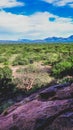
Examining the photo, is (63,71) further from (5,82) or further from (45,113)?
(45,113)

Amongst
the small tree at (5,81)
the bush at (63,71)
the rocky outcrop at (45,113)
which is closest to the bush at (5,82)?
the small tree at (5,81)

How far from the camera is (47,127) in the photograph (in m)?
7.00

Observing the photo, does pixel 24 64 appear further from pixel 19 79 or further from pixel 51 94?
pixel 51 94

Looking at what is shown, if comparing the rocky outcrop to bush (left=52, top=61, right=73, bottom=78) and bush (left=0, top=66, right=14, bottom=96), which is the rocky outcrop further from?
bush (left=52, top=61, right=73, bottom=78)

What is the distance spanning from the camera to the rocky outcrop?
6984mm

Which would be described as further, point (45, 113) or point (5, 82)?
point (5, 82)

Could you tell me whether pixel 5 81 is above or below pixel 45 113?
below

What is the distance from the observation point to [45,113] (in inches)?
303

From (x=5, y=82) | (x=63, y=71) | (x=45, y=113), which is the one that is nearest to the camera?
(x=45, y=113)

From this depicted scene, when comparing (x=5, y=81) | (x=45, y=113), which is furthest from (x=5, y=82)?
(x=45, y=113)

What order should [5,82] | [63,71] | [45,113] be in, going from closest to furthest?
[45,113]
[5,82]
[63,71]

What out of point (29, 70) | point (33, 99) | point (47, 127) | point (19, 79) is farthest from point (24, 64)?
point (47, 127)

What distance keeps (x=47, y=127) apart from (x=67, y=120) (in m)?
0.49

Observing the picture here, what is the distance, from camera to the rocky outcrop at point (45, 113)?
6984mm
